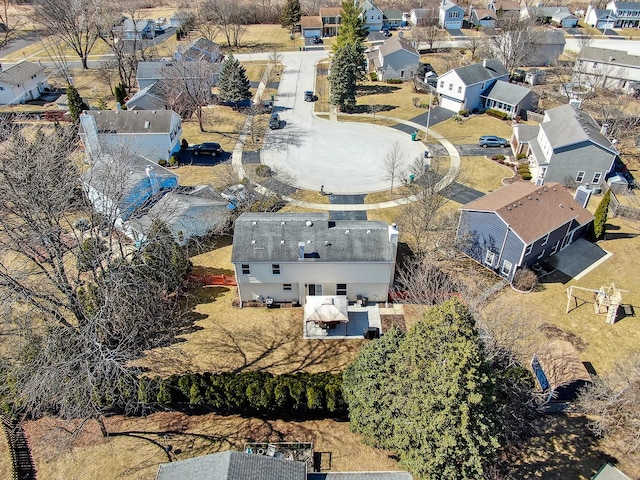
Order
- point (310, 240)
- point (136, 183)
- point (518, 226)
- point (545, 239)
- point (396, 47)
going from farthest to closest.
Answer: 1. point (396, 47)
2. point (136, 183)
3. point (545, 239)
4. point (518, 226)
5. point (310, 240)

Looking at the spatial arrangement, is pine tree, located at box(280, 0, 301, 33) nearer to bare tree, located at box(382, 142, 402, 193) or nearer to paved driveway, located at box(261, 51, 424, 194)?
paved driveway, located at box(261, 51, 424, 194)

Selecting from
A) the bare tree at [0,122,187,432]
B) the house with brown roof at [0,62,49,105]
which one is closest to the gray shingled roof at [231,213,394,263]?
the bare tree at [0,122,187,432]

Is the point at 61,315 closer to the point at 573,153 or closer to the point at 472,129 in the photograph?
the point at 573,153

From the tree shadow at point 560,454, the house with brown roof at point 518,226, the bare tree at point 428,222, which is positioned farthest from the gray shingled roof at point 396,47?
the tree shadow at point 560,454

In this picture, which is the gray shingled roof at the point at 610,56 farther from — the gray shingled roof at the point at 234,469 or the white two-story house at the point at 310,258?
the gray shingled roof at the point at 234,469

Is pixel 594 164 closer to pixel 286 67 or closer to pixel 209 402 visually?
pixel 209 402

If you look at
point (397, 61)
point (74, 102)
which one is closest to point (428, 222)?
point (397, 61)
